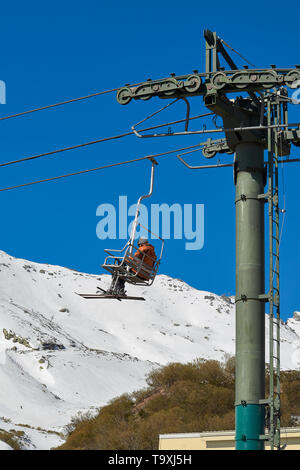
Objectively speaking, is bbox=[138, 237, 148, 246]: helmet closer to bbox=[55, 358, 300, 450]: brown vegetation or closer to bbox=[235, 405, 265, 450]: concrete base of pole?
bbox=[235, 405, 265, 450]: concrete base of pole

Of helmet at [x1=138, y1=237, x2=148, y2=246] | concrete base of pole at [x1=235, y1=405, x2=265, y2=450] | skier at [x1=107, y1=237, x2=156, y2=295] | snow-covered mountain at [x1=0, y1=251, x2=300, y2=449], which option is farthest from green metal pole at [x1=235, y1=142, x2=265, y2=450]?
snow-covered mountain at [x1=0, y1=251, x2=300, y2=449]

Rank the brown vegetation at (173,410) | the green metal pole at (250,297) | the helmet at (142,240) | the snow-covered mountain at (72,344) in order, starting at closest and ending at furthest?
the green metal pole at (250,297)
the helmet at (142,240)
the brown vegetation at (173,410)
the snow-covered mountain at (72,344)

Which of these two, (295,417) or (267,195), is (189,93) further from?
(295,417)

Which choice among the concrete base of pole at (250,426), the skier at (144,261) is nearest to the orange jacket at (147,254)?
the skier at (144,261)

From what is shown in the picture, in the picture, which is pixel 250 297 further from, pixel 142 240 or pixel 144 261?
pixel 142 240

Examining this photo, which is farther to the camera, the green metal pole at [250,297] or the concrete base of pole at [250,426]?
the green metal pole at [250,297]

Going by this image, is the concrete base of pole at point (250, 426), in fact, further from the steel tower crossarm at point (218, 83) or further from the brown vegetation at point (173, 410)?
the brown vegetation at point (173, 410)

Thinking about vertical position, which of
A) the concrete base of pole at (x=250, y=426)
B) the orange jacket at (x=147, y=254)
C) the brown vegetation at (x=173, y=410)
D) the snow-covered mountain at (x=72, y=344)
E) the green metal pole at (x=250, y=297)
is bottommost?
the concrete base of pole at (x=250, y=426)

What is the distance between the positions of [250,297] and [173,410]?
51.3 metres

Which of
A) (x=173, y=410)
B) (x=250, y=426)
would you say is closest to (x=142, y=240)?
(x=250, y=426)

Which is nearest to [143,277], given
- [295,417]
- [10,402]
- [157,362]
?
[295,417]

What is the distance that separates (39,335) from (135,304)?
63.0 metres

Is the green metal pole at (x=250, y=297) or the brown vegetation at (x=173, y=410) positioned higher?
the brown vegetation at (x=173, y=410)

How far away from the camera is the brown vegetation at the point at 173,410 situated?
60.8m
